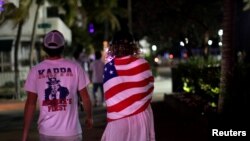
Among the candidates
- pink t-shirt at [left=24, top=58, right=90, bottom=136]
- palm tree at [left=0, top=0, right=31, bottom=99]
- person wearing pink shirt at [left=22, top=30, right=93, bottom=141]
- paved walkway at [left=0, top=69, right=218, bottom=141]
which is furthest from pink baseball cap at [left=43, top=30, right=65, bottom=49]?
palm tree at [left=0, top=0, right=31, bottom=99]

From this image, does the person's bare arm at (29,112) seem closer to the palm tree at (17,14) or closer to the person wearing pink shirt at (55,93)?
the person wearing pink shirt at (55,93)

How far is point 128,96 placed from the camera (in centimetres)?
571

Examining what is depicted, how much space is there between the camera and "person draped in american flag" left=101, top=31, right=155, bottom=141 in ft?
18.6

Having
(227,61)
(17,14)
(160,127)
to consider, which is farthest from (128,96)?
(17,14)

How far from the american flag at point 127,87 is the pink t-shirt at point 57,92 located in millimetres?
292

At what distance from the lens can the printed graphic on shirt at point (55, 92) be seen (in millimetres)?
5633

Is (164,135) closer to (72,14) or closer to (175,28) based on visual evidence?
(175,28)

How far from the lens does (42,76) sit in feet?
18.7

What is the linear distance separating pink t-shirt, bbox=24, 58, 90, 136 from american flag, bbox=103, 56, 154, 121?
0.96 ft

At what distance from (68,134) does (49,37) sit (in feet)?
3.20

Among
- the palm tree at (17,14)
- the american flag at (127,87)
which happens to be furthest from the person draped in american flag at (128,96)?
A: the palm tree at (17,14)

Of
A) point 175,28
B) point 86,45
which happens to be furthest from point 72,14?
point 86,45

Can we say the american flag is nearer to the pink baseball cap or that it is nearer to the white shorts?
the white shorts

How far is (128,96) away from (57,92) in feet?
2.23
